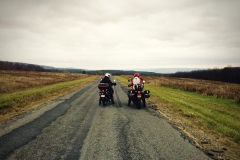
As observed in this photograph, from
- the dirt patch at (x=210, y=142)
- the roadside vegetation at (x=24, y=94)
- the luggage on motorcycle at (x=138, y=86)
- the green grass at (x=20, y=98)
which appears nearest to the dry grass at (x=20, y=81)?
the roadside vegetation at (x=24, y=94)

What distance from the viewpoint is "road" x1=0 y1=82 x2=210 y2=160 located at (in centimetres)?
451

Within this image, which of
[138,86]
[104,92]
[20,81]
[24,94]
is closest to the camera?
[138,86]

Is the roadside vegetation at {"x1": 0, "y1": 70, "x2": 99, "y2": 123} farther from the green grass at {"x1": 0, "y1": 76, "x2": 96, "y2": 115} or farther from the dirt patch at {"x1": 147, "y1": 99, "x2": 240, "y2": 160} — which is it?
the dirt patch at {"x1": 147, "y1": 99, "x2": 240, "y2": 160}

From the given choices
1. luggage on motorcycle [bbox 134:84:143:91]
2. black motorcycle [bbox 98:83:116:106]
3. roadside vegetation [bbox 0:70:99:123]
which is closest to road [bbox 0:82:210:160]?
roadside vegetation [bbox 0:70:99:123]

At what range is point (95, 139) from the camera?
5.54 metres

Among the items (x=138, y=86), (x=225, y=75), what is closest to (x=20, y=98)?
(x=138, y=86)

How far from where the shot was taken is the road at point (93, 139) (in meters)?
4.51

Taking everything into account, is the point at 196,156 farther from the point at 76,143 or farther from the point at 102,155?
the point at 76,143

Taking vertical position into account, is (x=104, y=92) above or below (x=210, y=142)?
above

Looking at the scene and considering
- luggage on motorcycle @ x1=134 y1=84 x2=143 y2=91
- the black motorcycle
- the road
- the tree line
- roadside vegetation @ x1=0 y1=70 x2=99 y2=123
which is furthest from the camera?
the tree line

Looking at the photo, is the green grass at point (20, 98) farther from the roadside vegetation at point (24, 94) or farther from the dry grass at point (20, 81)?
the dry grass at point (20, 81)

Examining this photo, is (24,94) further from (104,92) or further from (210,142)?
(210,142)

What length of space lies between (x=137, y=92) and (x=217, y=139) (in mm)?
5786

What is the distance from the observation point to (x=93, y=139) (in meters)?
5.54
